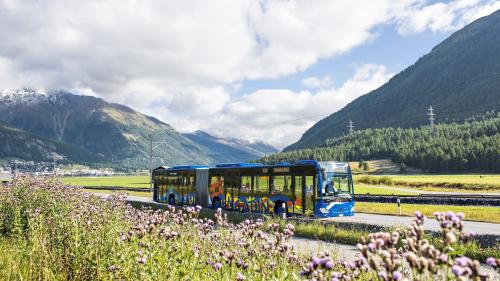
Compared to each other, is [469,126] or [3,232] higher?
[469,126]

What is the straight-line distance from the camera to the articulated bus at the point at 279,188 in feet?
70.5

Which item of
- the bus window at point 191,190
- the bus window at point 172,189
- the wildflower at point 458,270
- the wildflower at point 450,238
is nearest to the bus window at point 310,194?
the bus window at point 191,190

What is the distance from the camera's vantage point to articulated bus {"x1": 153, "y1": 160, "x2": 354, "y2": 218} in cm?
2150

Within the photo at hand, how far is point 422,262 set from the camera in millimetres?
2662

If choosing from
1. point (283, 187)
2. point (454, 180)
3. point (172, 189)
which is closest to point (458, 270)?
point (283, 187)

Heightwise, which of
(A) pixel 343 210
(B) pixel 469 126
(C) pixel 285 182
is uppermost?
(B) pixel 469 126

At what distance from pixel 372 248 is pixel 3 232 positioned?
13.1 metres

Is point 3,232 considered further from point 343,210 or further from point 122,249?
point 343,210

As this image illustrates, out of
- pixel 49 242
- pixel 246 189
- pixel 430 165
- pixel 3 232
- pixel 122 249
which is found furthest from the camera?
pixel 430 165

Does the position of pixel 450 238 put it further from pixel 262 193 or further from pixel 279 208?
pixel 262 193

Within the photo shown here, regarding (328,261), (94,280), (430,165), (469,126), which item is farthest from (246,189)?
(469,126)

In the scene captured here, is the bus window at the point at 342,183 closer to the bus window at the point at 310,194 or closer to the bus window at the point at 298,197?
the bus window at the point at 310,194

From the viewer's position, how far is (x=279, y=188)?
2320 centimetres

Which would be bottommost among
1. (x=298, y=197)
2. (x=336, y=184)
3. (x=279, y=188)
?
(x=298, y=197)
